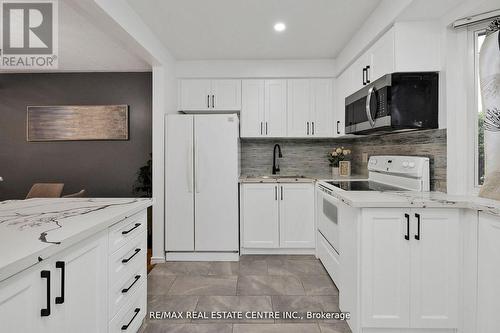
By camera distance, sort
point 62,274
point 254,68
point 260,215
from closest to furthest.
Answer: point 62,274
point 260,215
point 254,68

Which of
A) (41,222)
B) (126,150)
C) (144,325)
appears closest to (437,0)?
(41,222)

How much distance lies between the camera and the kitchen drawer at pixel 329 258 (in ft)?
7.93

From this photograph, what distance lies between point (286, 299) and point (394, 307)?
89 cm

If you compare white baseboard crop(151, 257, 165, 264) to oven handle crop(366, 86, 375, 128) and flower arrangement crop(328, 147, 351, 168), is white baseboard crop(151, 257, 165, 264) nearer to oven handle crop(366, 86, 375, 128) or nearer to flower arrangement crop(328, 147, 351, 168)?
flower arrangement crop(328, 147, 351, 168)

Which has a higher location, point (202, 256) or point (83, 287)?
point (83, 287)

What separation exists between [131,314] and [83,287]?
597 millimetres

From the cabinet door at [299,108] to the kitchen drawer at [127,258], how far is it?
2.46 m

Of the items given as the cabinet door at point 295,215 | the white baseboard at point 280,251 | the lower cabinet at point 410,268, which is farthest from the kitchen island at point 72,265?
the cabinet door at point 295,215

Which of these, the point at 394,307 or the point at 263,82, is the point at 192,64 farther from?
the point at 394,307

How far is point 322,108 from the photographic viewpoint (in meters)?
3.68

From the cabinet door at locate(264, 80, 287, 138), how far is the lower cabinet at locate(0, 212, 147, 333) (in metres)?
2.25

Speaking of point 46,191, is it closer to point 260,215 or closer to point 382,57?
point 260,215

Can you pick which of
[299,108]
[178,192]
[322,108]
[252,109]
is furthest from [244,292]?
[322,108]

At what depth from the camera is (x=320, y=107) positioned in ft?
12.1
